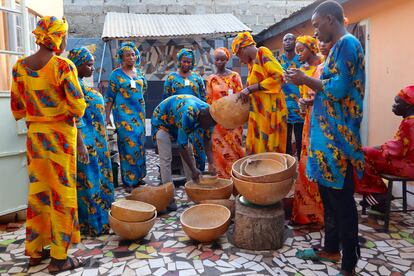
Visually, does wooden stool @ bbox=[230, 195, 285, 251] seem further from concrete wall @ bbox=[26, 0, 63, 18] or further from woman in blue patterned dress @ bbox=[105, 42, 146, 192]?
concrete wall @ bbox=[26, 0, 63, 18]

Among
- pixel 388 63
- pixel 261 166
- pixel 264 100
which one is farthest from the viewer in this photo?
pixel 388 63

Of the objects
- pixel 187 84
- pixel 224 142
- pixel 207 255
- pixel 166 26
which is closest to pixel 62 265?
pixel 207 255

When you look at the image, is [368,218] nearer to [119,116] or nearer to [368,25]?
[368,25]

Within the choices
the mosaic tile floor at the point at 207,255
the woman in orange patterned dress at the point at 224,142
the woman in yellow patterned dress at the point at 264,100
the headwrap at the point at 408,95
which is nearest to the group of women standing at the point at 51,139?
the mosaic tile floor at the point at 207,255

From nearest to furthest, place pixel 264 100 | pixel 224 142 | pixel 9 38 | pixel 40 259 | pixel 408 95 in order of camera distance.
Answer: pixel 40 259, pixel 408 95, pixel 264 100, pixel 9 38, pixel 224 142

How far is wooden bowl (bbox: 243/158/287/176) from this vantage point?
3.27 m

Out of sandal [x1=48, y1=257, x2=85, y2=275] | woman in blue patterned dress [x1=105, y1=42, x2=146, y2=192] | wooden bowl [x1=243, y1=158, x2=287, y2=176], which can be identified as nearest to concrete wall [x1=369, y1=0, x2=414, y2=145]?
wooden bowl [x1=243, y1=158, x2=287, y2=176]

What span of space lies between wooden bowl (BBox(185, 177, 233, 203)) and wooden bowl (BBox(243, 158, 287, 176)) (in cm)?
59

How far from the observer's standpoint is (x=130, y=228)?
10.6 feet

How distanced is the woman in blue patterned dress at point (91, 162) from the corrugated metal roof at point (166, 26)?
3.77 metres

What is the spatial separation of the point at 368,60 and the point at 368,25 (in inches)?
17.9

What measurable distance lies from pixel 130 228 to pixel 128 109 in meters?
2.00

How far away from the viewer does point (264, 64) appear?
3605 millimetres

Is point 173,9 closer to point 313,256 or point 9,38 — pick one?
point 9,38
